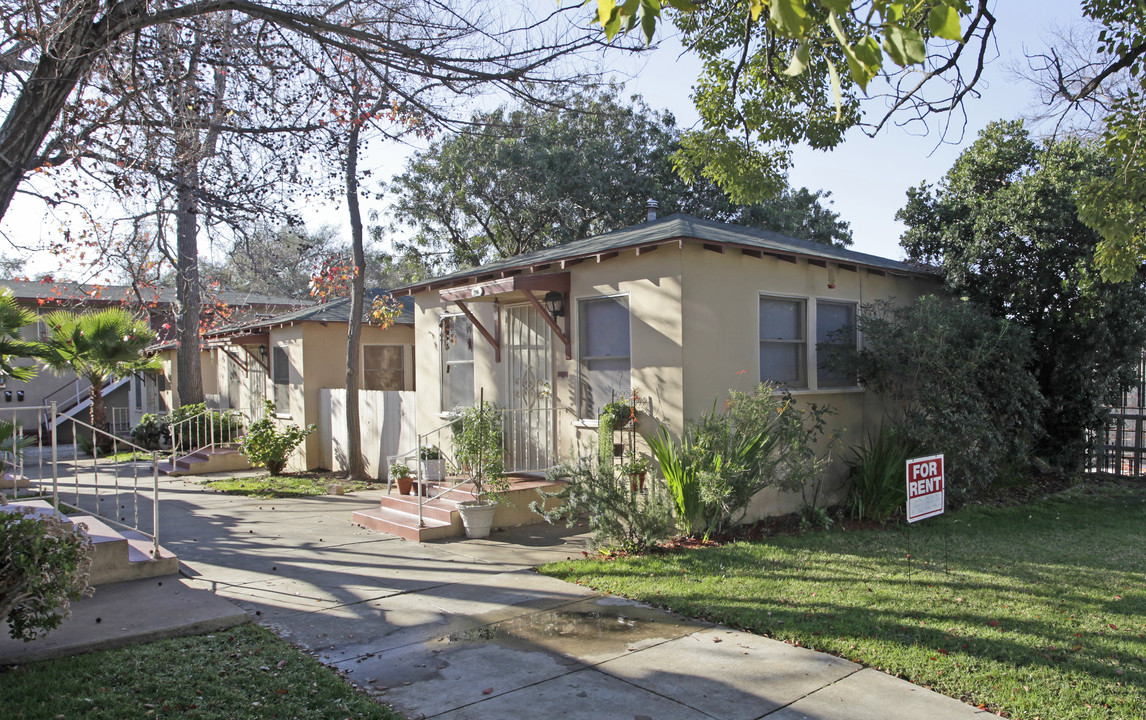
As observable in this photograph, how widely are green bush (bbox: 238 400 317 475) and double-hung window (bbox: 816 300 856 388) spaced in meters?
9.72

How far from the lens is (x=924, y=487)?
21.2ft

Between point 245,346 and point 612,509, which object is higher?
point 245,346

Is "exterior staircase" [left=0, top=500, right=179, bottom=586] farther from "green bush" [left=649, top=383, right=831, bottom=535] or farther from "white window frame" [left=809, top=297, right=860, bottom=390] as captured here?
"white window frame" [left=809, top=297, right=860, bottom=390]

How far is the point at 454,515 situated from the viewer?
927 centimetres

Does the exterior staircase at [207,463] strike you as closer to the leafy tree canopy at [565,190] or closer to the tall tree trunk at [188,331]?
the tall tree trunk at [188,331]

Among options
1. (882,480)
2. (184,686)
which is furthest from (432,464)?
(184,686)

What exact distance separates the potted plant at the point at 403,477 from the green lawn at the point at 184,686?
5.00 meters

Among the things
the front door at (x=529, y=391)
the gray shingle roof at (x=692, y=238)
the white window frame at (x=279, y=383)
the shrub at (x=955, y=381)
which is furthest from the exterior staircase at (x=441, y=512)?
the white window frame at (x=279, y=383)

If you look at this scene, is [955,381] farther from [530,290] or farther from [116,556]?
[116,556]

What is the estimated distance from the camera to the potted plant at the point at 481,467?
9000mm

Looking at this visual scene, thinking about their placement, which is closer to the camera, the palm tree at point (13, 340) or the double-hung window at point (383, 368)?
the palm tree at point (13, 340)

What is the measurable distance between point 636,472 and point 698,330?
5.73ft

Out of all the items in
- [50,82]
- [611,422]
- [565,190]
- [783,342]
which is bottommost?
[611,422]

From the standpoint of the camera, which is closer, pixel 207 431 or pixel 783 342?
pixel 783 342
